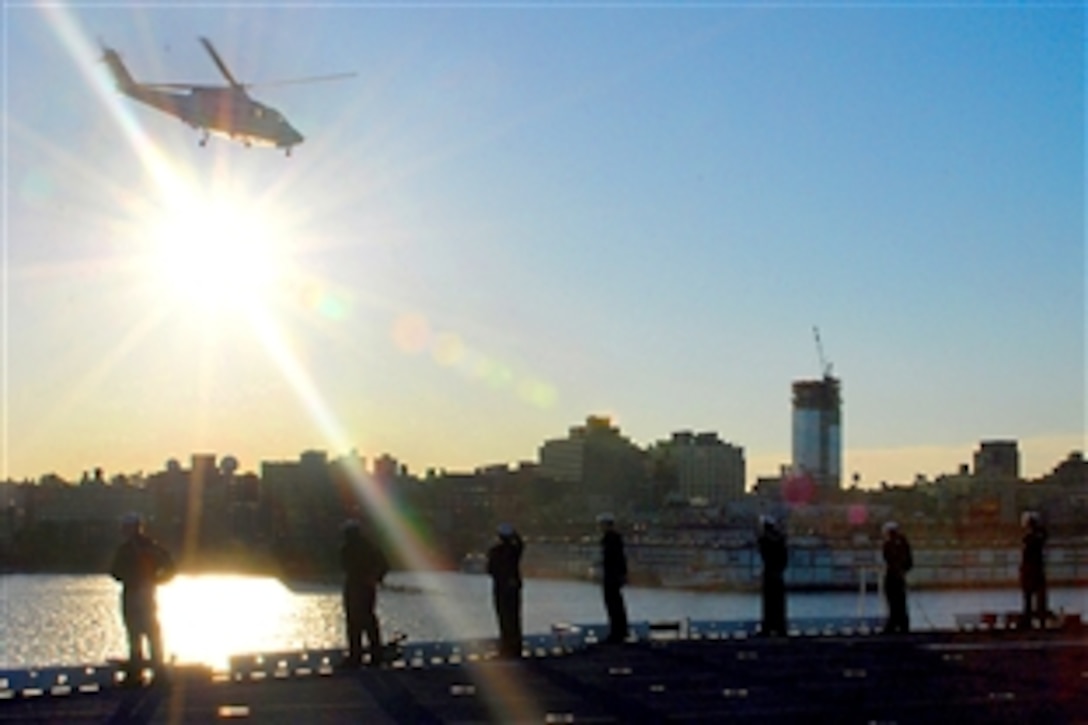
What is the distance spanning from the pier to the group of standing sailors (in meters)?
0.46

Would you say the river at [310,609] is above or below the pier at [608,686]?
below

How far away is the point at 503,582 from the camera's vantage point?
76.7 feet

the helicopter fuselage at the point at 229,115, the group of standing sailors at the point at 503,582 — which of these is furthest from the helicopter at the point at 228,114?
the group of standing sailors at the point at 503,582

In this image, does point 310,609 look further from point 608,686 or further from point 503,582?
point 608,686

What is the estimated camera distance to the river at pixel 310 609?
306 feet

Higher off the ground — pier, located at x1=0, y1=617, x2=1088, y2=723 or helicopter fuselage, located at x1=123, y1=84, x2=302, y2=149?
helicopter fuselage, located at x1=123, y1=84, x2=302, y2=149

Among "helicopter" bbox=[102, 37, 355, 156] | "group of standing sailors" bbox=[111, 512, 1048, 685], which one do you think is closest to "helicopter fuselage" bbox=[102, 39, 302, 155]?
"helicopter" bbox=[102, 37, 355, 156]

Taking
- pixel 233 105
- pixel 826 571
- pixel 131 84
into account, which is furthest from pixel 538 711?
pixel 826 571

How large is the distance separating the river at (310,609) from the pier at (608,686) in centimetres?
3862

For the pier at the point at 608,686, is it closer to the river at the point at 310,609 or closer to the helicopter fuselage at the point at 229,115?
the river at the point at 310,609

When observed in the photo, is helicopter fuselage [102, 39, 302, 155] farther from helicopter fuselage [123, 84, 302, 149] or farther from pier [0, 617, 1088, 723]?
pier [0, 617, 1088, 723]

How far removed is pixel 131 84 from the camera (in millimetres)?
75312

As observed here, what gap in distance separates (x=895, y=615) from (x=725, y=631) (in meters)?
3.16

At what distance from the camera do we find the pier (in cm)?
1639
